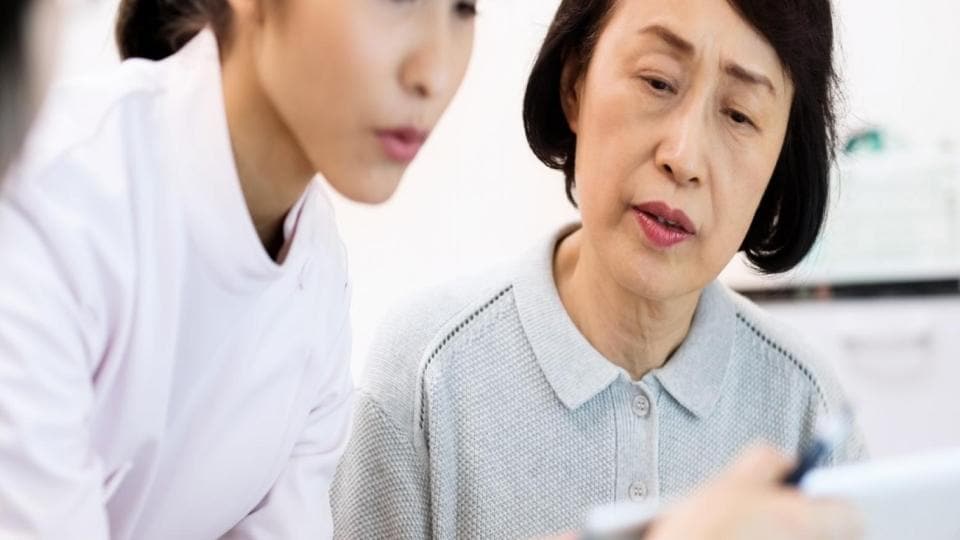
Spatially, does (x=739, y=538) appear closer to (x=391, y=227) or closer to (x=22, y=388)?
(x=22, y=388)

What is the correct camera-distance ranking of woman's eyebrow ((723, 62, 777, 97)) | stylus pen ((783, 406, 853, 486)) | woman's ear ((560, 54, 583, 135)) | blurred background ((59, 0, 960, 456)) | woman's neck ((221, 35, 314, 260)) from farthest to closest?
blurred background ((59, 0, 960, 456))
woman's ear ((560, 54, 583, 135))
woman's eyebrow ((723, 62, 777, 97))
woman's neck ((221, 35, 314, 260))
stylus pen ((783, 406, 853, 486))

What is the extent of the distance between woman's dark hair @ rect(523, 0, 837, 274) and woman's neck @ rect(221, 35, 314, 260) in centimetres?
39

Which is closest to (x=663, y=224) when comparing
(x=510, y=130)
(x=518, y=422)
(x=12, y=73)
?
(x=518, y=422)

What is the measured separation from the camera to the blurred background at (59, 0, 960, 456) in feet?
6.67

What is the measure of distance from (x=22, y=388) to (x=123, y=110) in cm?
16

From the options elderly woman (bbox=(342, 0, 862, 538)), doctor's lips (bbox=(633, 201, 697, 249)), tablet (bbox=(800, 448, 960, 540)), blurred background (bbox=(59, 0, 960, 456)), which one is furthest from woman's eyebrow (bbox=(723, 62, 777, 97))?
blurred background (bbox=(59, 0, 960, 456))

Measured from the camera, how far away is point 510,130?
2.06 metres

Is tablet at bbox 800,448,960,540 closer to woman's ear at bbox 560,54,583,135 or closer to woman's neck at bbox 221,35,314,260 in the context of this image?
woman's neck at bbox 221,35,314,260

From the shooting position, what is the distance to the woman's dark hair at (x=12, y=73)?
32 cm

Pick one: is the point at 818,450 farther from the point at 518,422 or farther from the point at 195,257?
the point at 518,422

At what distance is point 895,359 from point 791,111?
1.23m

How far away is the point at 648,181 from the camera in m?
0.88

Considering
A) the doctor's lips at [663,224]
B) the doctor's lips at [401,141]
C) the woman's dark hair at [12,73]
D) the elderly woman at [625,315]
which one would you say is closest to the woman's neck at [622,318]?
the elderly woman at [625,315]

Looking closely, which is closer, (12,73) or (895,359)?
(12,73)
